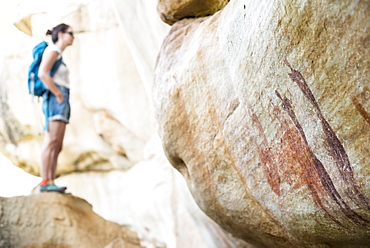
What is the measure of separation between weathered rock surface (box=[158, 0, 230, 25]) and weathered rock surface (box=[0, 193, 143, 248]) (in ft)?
5.56

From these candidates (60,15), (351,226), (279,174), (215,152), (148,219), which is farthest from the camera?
(60,15)

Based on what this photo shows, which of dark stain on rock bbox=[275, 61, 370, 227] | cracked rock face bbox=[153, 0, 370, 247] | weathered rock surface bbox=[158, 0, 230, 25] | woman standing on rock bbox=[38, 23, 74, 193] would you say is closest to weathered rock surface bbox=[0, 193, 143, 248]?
woman standing on rock bbox=[38, 23, 74, 193]

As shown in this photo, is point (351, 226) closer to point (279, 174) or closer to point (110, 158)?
point (279, 174)

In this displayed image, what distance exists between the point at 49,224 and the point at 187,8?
189cm

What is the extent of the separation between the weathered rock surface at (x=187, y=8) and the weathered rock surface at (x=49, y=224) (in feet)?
5.56

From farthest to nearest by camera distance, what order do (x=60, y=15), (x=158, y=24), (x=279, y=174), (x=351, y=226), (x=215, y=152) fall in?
(x=60, y=15), (x=158, y=24), (x=215, y=152), (x=279, y=174), (x=351, y=226)

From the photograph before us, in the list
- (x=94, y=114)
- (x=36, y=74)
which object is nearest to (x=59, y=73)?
(x=36, y=74)

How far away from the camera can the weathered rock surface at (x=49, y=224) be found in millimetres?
3098

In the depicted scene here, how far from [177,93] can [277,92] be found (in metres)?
0.70

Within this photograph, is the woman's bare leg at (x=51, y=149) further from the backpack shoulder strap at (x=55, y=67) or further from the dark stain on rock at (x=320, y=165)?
the dark stain on rock at (x=320, y=165)

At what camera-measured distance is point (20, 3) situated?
242 inches

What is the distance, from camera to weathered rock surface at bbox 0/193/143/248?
3.10 metres

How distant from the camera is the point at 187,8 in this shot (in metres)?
2.37

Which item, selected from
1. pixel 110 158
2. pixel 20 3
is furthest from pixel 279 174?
pixel 20 3
